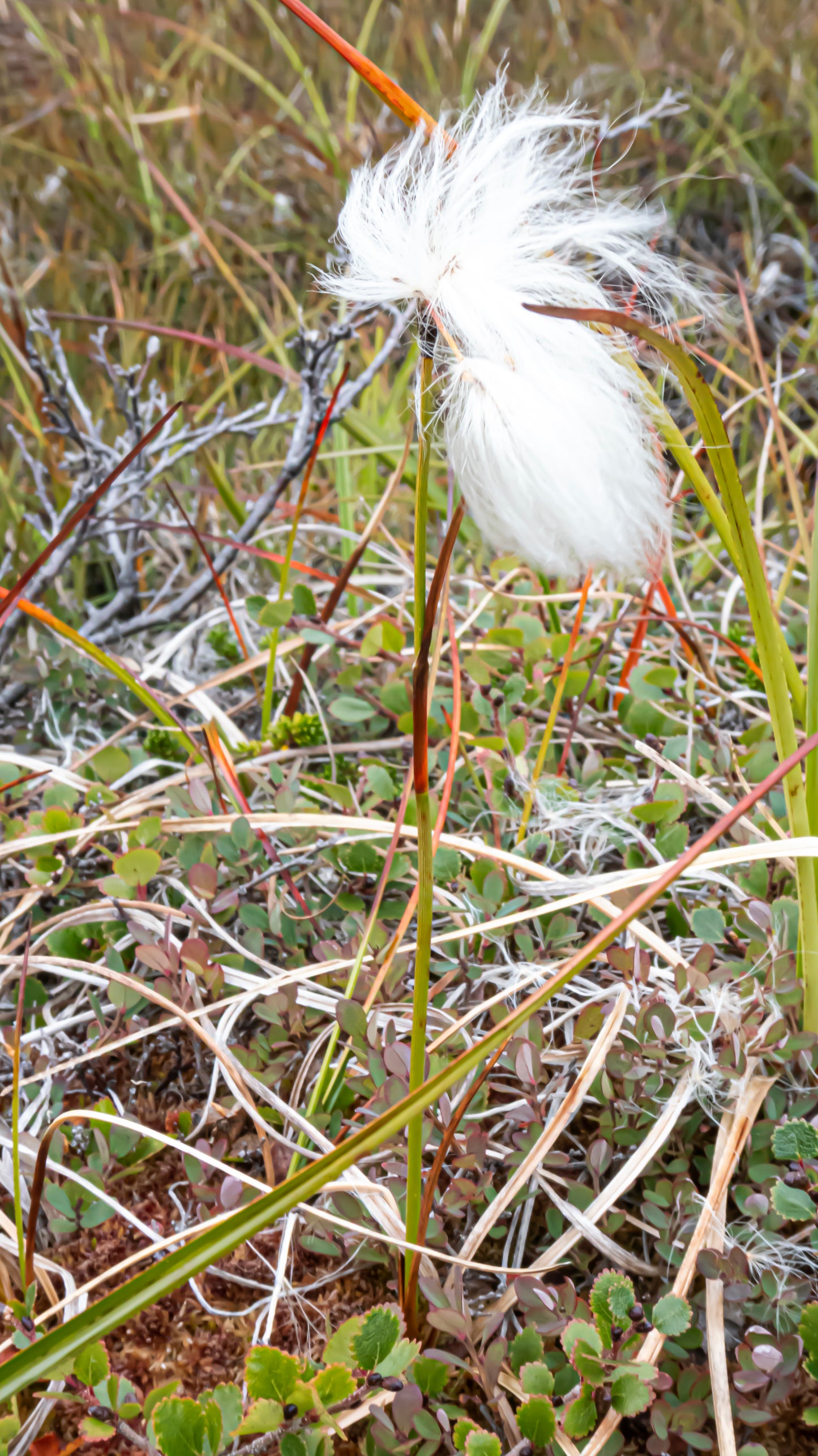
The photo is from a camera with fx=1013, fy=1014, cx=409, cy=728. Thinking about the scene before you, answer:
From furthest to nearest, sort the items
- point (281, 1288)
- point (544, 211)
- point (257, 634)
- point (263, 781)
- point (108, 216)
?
point (108, 216), point (257, 634), point (263, 781), point (281, 1288), point (544, 211)

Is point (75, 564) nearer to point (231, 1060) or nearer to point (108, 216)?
point (231, 1060)

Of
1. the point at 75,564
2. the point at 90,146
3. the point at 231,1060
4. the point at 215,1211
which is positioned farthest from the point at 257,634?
the point at 90,146

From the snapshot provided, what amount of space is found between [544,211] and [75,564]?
127 cm

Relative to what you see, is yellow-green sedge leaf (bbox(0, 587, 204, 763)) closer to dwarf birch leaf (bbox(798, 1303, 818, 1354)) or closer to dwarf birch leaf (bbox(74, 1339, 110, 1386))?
dwarf birch leaf (bbox(74, 1339, 110, 1386))

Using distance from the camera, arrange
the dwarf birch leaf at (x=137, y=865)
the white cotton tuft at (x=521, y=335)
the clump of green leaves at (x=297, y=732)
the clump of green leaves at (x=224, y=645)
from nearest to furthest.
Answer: the white cotton tuft at (x=521, y=335) < the dwarf birch leaf at (x=137, y=865) < the clump of green leaves at (x=297, y=732) < the clump of green leaves at (x=224, y=645)

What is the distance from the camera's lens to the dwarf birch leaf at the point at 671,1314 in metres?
0.73

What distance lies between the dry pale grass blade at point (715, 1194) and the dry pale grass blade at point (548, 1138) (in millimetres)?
113

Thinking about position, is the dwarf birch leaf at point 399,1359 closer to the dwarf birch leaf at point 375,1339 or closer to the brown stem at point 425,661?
the dwarf birch leaf at point 375,1339

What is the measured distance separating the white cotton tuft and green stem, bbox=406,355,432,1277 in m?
0.02

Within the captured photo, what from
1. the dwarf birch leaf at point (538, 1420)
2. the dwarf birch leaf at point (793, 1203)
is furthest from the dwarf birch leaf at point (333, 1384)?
the dwarf birch leaf at point (793, 1203)

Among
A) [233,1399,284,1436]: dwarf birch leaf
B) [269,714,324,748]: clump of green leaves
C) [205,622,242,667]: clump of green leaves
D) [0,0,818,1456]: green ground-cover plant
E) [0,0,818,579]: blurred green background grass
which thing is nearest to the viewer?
[233,1399,284,1436]: dwarf birch leaf

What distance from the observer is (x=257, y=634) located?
1.62 metres

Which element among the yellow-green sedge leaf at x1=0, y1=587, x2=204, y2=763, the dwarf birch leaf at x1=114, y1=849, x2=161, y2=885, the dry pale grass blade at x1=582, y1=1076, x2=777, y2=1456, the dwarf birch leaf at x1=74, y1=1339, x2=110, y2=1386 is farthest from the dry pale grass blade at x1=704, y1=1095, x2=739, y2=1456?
the yellow-green sedge leaf at x1=0, y1=587, x2=204, y2=763

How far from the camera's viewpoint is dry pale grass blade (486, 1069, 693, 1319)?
798 millimetres
